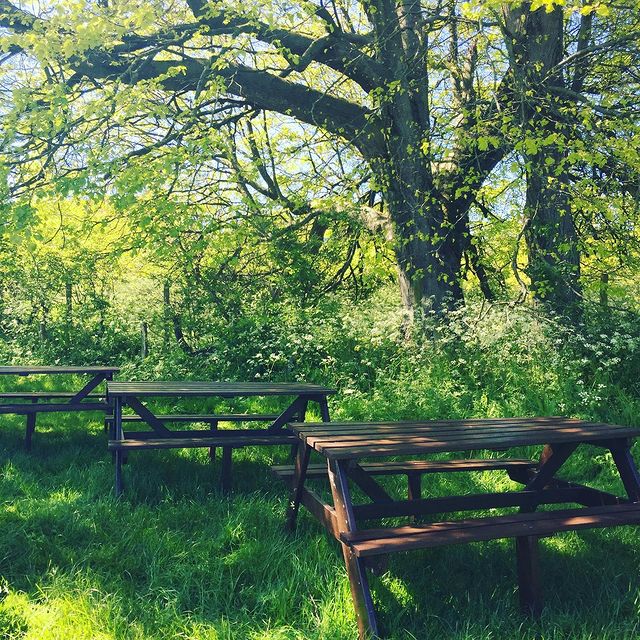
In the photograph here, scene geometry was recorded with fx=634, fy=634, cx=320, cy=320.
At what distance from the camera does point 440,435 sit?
3383 mm

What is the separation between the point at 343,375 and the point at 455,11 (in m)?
5.35

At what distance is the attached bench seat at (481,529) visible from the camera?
2.62m

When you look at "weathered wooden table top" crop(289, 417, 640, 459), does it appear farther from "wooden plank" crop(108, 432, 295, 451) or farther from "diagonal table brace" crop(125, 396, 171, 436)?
"diagonal table brace" crop(125, 396, 171, 436)

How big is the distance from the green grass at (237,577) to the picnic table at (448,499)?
0.20 m

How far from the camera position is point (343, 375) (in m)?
8.19

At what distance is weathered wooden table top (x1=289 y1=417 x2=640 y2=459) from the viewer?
293 cm

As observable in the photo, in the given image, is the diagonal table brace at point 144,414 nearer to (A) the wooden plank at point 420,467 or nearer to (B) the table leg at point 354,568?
(A) the wooden plank at point 420,467

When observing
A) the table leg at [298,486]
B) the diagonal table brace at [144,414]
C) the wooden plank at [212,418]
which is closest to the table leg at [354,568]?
the table leg at [298,486]

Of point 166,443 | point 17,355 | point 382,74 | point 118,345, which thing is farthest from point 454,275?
point 17,355

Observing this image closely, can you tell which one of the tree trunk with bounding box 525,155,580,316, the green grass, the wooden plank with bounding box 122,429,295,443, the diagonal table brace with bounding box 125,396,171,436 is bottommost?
the green grass

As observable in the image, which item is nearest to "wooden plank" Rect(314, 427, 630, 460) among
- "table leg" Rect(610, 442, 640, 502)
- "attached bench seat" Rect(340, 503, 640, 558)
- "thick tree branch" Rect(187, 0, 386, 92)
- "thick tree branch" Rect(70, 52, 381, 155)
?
"table leg" Rect(610, 442, 640, 502)

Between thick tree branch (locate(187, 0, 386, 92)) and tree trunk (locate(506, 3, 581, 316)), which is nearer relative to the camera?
tree trunk (locate(506, 3, 581, 316))

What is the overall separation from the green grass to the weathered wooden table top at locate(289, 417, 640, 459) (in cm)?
64

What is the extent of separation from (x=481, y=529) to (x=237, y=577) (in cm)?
123
